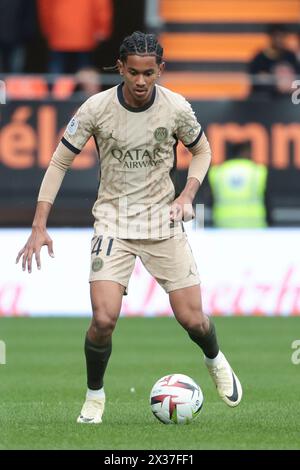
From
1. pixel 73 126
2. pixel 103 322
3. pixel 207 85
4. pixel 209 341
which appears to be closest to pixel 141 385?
pixel 209 341

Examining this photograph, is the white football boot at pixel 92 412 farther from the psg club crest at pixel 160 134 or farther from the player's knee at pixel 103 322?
the psg club crest at pixel 160 134

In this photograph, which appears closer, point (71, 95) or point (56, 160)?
point (56, 160)

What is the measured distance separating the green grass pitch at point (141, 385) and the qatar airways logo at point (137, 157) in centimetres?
156

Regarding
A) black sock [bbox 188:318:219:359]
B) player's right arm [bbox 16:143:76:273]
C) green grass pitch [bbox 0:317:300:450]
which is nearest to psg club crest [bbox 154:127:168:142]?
player's right arm [bbox 16:143:76:273]

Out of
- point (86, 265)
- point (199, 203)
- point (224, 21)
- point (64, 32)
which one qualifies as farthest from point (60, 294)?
point (224, 21)

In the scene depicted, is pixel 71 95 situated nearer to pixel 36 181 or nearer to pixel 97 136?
pixel 36 181

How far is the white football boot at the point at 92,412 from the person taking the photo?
8453 mm

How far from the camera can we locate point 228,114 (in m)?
17.0

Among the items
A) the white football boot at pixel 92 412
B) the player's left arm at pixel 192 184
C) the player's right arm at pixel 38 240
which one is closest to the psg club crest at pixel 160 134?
the player's left arm at pixel 192 184

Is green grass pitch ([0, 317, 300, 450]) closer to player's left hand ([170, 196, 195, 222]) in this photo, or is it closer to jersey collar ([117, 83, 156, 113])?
player's left hand ([170, 196, 195, 222])

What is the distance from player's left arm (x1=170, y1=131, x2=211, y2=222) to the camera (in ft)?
26.8

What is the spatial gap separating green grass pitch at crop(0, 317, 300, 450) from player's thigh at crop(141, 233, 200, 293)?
0.86 meters
